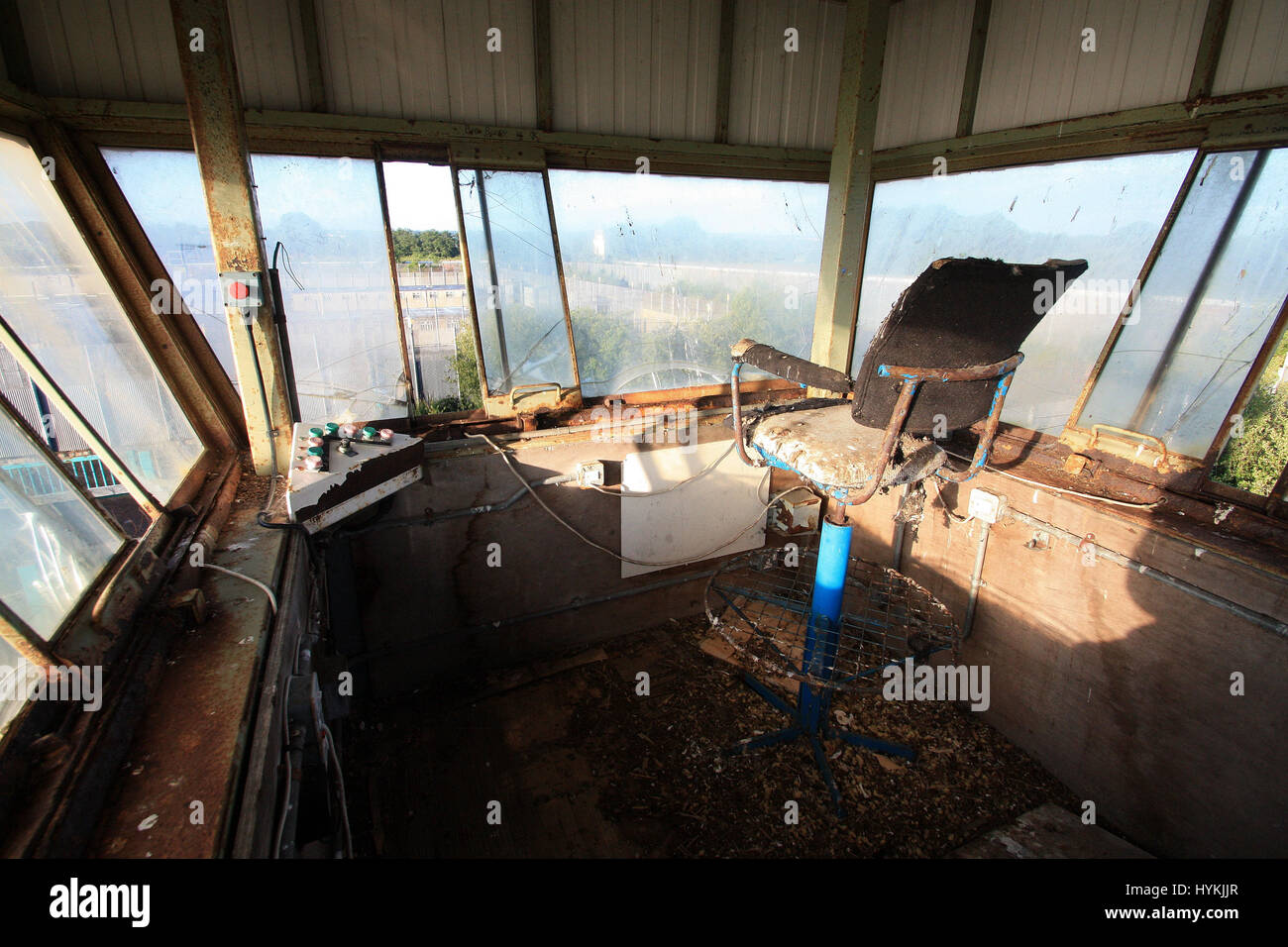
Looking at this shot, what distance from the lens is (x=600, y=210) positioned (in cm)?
324

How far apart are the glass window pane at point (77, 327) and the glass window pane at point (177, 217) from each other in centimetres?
25

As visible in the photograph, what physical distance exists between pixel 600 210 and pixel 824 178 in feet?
5.05

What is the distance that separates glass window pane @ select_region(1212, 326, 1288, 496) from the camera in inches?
83.8

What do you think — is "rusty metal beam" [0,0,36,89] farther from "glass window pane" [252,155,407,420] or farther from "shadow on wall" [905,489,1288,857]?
"shadow on wall" [905,489,1288,857]

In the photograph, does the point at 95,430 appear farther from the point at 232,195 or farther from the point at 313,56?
the point at 313,56

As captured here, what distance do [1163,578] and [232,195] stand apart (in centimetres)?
363

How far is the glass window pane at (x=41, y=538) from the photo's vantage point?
123cm

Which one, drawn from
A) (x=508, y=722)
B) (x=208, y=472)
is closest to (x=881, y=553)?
(x=508, y=722)

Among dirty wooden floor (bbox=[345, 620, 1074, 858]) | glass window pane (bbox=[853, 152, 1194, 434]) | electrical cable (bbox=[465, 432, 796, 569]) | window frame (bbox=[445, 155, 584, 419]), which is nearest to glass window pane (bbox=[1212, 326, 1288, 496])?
glass window pane (bbox=[853, 152, 1194, 434])

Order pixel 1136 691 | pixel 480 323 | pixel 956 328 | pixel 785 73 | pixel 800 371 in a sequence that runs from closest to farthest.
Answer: pixel 956 328 < pixel 800 371 < pixel 1136 691 < pixel 480 323 < pixel 785 73

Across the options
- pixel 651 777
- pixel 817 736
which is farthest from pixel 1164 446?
pixel 651 777

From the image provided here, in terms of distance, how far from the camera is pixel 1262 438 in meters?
2.18

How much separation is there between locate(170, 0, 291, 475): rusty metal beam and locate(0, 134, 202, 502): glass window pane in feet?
1.20
